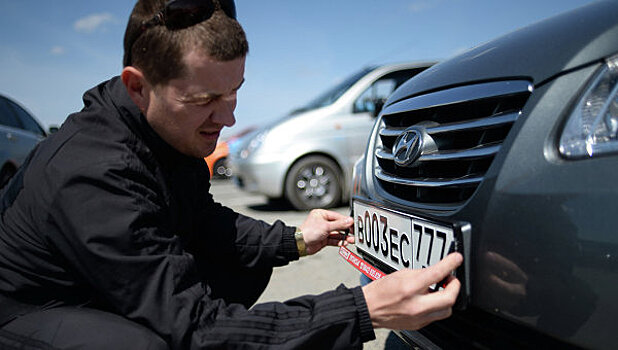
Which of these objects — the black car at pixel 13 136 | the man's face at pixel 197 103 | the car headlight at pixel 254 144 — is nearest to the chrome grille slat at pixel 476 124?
the man's face at pixel 197 103

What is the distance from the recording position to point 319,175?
15.0 ft

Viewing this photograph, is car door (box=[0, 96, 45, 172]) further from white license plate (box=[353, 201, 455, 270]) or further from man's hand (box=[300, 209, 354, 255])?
white license plate (box=[353, 201, 455, 270])

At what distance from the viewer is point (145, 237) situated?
1.02 metres

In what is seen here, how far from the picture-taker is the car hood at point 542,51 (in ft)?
3.23

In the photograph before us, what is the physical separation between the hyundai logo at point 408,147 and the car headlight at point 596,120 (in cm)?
43

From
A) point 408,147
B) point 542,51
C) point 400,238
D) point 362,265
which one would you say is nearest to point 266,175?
point 362,265

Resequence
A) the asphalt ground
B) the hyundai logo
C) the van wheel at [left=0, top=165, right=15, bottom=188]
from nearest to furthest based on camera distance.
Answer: the hyundai logo, the asphalt ground, the van wheel at [left=0, top=165, right=15, bottom=188]

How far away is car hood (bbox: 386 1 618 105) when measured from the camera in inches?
38.8

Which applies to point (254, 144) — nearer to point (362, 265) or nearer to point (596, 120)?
point (362, 265)

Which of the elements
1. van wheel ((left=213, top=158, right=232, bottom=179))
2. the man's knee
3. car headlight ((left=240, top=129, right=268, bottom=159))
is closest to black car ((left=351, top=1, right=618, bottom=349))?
the man's knee

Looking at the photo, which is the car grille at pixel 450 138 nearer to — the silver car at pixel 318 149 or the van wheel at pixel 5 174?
the silver car at pixel 318 149

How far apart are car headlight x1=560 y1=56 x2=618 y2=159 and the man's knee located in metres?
0.95

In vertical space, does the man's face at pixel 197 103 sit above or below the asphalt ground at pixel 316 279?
above

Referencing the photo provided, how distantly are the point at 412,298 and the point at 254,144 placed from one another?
389 centimetres
